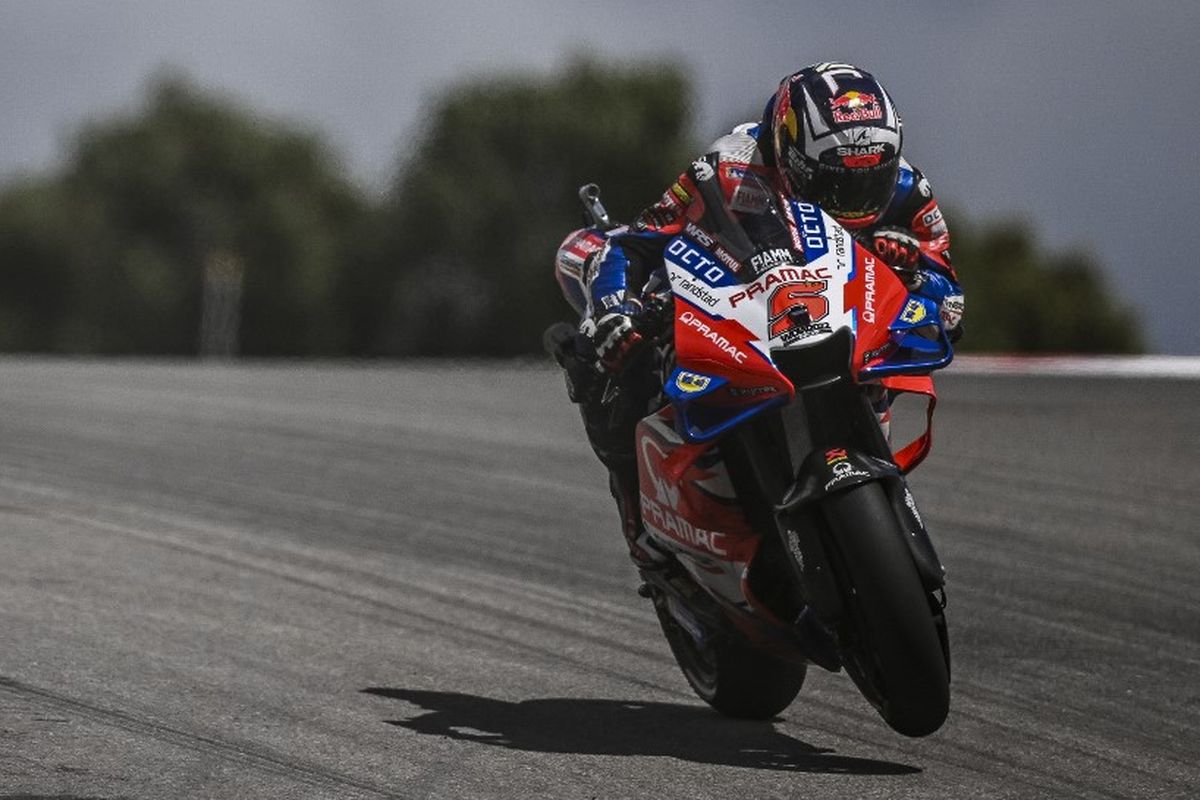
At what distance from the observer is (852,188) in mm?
5570

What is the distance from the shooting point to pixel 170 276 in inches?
2849

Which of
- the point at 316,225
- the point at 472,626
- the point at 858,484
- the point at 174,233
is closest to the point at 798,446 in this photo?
the point at 858,484

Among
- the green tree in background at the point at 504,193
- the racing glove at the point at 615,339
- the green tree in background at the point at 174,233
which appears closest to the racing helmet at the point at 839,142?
the racing glove at the point at 615,339

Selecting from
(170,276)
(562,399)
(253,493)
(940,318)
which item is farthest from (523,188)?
(940,318)

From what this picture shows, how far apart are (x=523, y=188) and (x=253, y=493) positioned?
61137mm

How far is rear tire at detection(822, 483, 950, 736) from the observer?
4973mm

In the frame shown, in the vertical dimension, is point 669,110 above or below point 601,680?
above

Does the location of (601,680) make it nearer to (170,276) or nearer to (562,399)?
(562,399)

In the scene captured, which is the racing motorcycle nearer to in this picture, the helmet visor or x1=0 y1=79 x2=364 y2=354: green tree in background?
the helmet visor

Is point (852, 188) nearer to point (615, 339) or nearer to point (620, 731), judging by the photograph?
point (615, 339)

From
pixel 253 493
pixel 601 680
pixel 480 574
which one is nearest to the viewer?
pixel 601 680

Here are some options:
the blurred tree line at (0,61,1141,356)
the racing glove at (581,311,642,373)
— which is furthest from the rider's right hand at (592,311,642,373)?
the blurred tree line at (0,61,1141,356)

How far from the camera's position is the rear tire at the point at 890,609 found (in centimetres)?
497

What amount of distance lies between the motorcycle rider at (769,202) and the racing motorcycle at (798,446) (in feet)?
0.27
